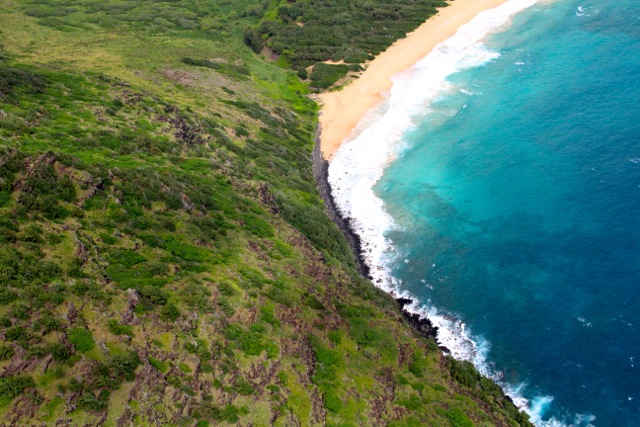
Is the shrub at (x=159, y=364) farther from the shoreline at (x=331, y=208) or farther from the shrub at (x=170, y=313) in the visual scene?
the shoreline at (x=331, y=208)

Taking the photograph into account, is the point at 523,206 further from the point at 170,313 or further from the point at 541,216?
the point at 170,313

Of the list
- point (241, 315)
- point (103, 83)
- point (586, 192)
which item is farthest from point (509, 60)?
point (241, 315)

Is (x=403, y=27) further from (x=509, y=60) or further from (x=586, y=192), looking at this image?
(x=586, y=192)

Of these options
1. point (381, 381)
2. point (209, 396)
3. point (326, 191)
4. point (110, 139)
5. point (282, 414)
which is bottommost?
point (326, 191)

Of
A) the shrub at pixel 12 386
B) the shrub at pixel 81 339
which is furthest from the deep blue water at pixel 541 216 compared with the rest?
the shrub at pixel 12 386

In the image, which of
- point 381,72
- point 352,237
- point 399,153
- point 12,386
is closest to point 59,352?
point 12,386

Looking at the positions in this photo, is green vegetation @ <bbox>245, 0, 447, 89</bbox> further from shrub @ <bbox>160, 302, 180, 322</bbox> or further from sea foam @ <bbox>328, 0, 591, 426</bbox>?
shrub @ <bbox>160, 302, 180, 322</bbox>
